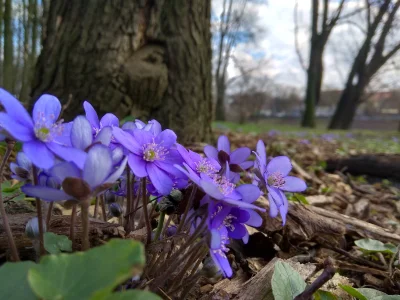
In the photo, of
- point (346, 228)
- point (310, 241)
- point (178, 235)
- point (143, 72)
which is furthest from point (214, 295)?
point (143, 72)

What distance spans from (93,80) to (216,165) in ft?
6.97

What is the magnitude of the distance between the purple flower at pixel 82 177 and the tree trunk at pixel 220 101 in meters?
26.7

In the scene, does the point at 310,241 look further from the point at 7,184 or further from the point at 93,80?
the point at 93,80

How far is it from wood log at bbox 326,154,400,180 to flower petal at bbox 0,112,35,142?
3.43 m

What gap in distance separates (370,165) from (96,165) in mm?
3572

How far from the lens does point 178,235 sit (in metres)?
0.90

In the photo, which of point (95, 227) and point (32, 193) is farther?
point (95, 227)

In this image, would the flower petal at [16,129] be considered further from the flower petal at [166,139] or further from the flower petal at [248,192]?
the flower petal at [248,192]

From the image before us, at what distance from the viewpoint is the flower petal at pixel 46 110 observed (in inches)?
28.9

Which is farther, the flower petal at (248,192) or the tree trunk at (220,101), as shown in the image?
the tree trunk at (220,101)

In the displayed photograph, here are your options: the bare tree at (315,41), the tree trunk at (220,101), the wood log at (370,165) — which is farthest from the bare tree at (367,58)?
the wood log at (370,165)

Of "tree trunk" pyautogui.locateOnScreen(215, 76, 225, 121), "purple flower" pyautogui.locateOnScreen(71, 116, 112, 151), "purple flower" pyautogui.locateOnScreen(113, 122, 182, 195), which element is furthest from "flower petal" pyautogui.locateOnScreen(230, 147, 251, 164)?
"tree trunk" pyautogui.locateOnScreen(215, 76, 225, 121)

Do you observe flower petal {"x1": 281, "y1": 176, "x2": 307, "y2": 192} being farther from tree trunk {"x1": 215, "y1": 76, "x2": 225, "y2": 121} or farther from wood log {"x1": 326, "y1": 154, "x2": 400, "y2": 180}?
tree trunk {"x1": 215, "y1": 76, "x2": 225, "y2": 121}

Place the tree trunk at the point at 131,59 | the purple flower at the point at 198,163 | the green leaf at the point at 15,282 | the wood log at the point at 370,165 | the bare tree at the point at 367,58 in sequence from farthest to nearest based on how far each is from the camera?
the bare tree at the point at 367,58
the wood log at the point at 370,165
the tree trunk at the point at 131,59
the purple flower at the point at 198,163
the green leaf at the point at 15,282
